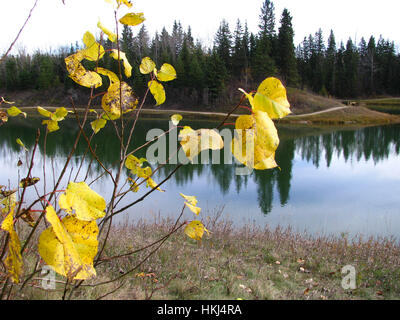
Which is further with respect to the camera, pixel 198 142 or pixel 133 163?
pixel 133 163

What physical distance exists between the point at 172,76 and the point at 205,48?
55602mm

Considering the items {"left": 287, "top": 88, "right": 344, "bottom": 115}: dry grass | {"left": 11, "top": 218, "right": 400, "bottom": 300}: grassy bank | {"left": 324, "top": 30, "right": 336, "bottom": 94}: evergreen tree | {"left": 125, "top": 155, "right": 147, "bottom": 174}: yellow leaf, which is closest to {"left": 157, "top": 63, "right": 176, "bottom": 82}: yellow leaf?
{"left": 125, "top": 155, "right": 147, "bottom": 174}: yellow leaf

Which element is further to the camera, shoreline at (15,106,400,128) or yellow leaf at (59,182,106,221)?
shoreline at (15,106,400,128)

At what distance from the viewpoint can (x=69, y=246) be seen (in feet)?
1.17

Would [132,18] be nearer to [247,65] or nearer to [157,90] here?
[157,90]

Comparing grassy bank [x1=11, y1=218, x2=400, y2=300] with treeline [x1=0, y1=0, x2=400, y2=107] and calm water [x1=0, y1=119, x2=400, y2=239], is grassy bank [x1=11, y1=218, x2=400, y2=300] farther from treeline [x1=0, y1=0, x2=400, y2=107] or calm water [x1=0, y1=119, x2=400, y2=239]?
treeline [x1=0, y1=0, x2=400, y2=107]

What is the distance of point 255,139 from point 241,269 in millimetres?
3049

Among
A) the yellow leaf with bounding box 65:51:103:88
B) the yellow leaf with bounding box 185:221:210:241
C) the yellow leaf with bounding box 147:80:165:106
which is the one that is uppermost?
the yellow leaf with bounding box 65:51:103:88

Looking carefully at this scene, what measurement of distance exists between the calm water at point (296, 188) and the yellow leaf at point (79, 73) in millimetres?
3140

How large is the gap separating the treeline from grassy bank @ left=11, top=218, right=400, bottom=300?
2354 cm

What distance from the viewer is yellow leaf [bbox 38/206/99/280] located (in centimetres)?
34

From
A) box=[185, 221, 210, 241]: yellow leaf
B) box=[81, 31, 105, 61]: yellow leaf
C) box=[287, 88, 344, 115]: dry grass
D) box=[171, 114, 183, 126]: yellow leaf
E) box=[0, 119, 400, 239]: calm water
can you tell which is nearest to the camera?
box=[81, 31, 105, 61]: yellow leaf

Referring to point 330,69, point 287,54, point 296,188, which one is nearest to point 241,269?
point 296,188
